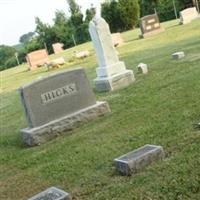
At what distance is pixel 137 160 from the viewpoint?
534cm

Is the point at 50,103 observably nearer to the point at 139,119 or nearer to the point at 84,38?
the point at 139,119

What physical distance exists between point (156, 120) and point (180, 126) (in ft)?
2.68

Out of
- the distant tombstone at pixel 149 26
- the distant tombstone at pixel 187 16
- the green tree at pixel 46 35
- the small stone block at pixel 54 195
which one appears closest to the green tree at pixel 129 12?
the distant tombstone at pixel 187 16

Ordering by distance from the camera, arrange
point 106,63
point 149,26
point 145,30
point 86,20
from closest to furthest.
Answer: point 106,63
point 145,30
point 149,26
point 86,20

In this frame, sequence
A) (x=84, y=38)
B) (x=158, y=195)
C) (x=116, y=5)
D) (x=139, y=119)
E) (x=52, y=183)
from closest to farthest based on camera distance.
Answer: (x=158, y=195) → (x=52, y=183) → (x=139, y=119) → (x=116, y=5) → (x=84, y=38)

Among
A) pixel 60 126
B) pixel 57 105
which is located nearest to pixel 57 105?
pixel 57 105

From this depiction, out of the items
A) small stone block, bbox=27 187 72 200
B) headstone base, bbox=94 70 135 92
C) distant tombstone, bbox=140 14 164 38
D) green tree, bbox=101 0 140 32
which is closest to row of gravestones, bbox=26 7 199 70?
distant tombstone, bbox=140 14 164 38

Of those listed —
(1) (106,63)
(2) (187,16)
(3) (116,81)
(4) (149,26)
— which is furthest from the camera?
(2) (187,16)

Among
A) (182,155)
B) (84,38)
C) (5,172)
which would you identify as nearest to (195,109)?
(182,155)

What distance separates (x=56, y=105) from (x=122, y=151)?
2.72 m

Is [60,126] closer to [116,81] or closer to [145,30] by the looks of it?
[116,81]

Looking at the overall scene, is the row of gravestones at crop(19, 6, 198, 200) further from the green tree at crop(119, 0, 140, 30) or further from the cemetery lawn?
the green tree at crop(119, 0, 140, 30)

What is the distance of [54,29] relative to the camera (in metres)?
47.1

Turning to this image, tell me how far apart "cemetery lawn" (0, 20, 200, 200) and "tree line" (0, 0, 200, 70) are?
97.9 ft
